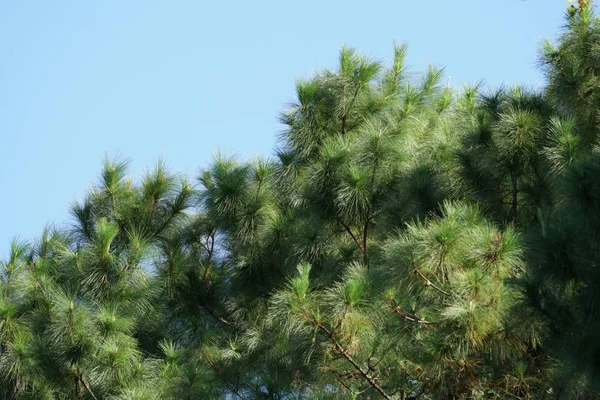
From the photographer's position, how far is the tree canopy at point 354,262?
212 inches

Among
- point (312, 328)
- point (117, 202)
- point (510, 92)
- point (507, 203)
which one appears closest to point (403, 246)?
point (312, 328)

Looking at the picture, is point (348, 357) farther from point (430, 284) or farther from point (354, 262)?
point (354, 262)

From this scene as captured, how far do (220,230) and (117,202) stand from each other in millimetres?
808

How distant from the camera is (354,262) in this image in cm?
659

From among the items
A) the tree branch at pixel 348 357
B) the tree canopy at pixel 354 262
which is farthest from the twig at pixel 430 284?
the tree branch at pixel 348 357

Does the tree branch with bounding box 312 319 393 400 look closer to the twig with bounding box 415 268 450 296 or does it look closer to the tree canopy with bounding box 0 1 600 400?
the tree canopy with bounding box 0 1 600 400

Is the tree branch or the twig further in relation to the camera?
the twig

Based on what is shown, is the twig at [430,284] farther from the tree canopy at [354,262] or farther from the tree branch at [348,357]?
the tree branch at [348,357]

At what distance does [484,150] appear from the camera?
259 inches

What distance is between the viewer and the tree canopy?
5.39 meters

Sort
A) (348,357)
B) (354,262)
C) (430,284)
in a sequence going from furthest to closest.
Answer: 1. (354,262)
2. (430,284)
3. (348,357)

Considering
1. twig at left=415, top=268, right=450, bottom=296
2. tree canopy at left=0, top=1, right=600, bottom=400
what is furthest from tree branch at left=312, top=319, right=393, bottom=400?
twig at left=415, top=268, right=450, bottom=296

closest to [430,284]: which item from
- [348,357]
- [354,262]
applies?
[348,357]

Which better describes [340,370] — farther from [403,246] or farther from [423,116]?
[423,116]
